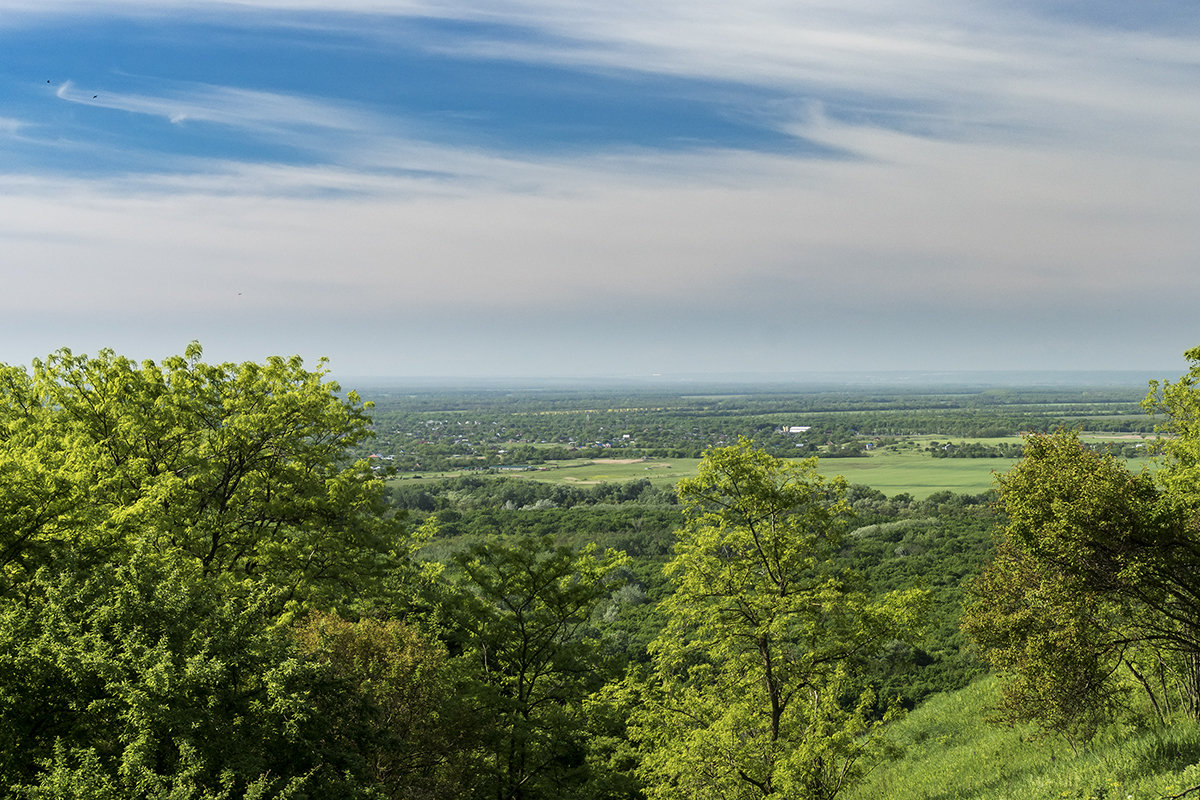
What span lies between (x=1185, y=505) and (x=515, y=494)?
11669 cm

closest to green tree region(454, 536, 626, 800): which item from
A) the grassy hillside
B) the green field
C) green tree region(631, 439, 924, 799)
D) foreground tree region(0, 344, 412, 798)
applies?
green tree region(631, 439, 924, 799)

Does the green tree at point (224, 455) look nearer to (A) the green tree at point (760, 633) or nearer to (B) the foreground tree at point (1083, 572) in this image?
(A) the green tree at point (760, 633)

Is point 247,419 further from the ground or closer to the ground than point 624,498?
further from the ground

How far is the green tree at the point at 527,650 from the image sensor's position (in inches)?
734

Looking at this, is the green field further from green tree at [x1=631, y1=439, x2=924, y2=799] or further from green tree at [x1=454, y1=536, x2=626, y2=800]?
green tree at [x1=454, y1=536, x2=626, y2=800]

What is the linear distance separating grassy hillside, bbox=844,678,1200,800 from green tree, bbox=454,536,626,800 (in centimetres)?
926

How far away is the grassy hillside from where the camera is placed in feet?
44.3

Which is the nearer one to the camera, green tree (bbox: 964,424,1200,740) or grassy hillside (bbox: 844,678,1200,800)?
green tree (bbox: 964,424,1200,740)

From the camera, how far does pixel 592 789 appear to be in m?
22.0

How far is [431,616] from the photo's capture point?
2138 centimetres

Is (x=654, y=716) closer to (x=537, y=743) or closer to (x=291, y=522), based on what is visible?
(x=537, y=743)

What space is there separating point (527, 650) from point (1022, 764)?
1436cm

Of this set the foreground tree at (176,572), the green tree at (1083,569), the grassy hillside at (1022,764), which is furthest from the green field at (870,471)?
the foreground tree at (176,572)

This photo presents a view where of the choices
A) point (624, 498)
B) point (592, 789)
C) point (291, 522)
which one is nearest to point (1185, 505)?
point (592, 789)
